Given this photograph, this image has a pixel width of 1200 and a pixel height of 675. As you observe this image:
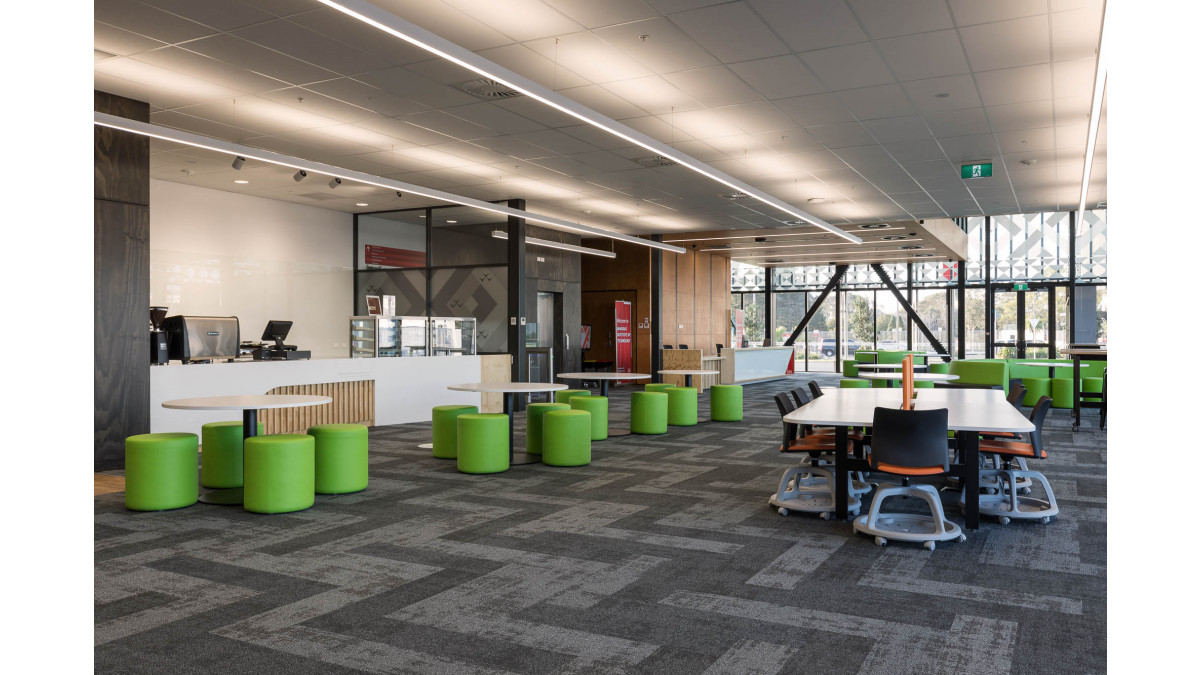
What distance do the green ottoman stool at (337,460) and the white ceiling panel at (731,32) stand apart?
3.92 metres

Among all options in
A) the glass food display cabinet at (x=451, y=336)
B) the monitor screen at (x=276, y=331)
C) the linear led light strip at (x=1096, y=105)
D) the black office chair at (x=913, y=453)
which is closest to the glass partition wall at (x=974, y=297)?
the linear led light strip at (x=1096, y=105)

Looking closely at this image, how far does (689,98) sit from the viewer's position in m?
7.51

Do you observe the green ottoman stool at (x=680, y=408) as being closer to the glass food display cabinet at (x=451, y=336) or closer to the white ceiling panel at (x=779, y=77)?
the glass food display cabinet at (x=451, y=336)

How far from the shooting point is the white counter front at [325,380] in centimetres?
788

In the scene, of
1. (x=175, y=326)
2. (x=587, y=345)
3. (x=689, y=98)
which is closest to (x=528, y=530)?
(x=689, y=98)

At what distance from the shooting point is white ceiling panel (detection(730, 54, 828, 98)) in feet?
21.4

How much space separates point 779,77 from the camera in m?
6.85

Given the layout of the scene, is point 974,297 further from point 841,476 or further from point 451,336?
point 841,476

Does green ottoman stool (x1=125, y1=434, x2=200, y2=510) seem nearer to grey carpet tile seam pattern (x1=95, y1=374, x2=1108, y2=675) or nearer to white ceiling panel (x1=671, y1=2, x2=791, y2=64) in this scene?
grey carpet tile seam pattern (x1=95, y1=374, x2=1108, y2=675)

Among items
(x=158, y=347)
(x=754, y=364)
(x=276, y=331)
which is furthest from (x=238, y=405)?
(x=754, y=364)

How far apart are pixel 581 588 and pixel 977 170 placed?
28.3 feet
